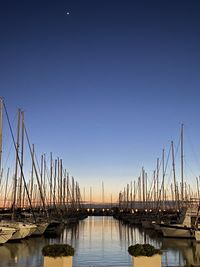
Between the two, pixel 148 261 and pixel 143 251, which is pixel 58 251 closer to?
pixel 143 251

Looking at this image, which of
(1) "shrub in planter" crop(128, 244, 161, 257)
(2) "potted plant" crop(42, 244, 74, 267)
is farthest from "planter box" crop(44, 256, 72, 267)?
(1) "shrub in planter" crop(128, 244, 161, 257)

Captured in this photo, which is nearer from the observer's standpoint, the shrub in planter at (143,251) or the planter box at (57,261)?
the planter box at (57,261)

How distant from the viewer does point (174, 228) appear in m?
44.0

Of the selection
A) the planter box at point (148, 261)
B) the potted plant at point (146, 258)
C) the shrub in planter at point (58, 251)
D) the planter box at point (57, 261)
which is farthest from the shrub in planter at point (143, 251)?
the planter box at point (57, 261)

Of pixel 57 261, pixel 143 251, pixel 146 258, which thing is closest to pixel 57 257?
pixel 57 261

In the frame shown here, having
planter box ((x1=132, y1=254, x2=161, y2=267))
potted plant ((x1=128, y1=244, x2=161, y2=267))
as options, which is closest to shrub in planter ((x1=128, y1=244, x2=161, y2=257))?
potted plant ((x1=128, y1=244, x2=161, y2=267))

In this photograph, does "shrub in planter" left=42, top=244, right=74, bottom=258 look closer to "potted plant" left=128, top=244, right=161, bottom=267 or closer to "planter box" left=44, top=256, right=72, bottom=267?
"planter box" left=44, top=256, right=72, bottom=267

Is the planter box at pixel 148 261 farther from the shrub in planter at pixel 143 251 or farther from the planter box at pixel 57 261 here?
the planter box at pixel 57 261

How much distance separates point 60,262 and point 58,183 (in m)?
66.2

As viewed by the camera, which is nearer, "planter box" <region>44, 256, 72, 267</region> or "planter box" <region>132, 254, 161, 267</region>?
"planter box" <region>44, 256, 72, 267</region>

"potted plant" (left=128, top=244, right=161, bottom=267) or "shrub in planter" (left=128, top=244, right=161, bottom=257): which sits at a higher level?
"shrub in planter" (left=128, top=244, right=161, bottom=257)

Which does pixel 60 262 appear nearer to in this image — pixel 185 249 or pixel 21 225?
pixel 185 249

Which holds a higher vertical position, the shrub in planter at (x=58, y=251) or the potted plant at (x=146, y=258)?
the shrub in planter at (x=58, y=251)

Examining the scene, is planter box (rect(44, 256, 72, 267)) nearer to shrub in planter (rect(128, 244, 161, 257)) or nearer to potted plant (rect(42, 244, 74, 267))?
potted plant (rect(42, 244, 74, 267))
